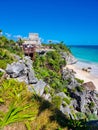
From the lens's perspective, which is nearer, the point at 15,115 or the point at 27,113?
the point at 15,115

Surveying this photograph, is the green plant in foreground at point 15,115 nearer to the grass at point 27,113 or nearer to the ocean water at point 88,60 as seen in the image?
the grass at point 27,113

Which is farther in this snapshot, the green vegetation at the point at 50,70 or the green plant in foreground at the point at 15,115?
the green vegetation at the point at 50,70

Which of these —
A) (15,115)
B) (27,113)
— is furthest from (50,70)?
(15,115)

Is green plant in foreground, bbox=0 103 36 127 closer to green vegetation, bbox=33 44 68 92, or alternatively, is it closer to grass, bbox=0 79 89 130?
grass, bbox=0 79 89 130

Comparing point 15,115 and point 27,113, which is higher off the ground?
point 15,115

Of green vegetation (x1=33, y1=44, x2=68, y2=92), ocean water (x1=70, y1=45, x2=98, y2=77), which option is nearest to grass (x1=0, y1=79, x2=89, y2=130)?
green vegetation (x1=33, y1=44, x2=68, y2=92)

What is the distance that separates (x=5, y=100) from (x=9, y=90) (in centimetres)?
95

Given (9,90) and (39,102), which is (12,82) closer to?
(9,90)

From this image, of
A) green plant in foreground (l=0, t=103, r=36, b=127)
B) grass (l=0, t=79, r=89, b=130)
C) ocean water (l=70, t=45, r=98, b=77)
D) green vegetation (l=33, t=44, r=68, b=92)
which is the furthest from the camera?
ocean water (l=70, t=45, r=98, b=77)

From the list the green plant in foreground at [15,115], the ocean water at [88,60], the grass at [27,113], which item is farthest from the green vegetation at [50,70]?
the ocean water at [88,60]

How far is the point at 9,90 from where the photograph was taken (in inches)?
475

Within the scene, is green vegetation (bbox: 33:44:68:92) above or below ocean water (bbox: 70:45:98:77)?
above

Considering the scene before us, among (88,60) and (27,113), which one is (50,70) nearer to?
(27,113)

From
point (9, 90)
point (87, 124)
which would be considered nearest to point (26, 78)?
point (9, 90)
